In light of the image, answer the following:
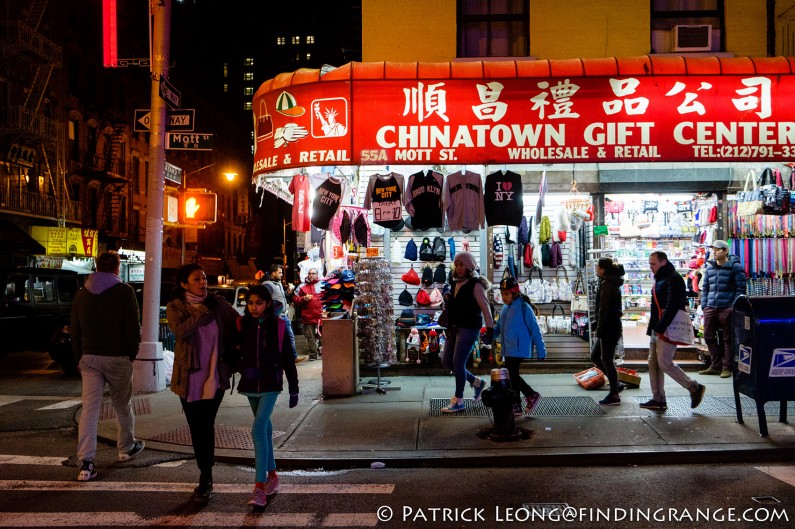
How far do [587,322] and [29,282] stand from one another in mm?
12013

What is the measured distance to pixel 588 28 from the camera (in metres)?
11.0

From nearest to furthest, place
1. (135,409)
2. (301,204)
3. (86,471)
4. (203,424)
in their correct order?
(203,424), (86,471), (135,409), (301,204)

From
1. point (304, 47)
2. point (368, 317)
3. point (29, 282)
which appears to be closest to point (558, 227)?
point (368, 317)

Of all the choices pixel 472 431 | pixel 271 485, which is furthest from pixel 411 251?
pixel 271 485

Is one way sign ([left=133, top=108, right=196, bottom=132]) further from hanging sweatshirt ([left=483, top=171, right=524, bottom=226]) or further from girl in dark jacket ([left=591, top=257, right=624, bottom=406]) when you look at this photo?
girl in dark jacket ([left=591, top=257, right=624, bottom=406])

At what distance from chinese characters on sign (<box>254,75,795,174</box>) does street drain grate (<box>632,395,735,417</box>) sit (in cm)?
355

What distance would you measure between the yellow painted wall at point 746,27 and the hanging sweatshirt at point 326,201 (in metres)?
7.41

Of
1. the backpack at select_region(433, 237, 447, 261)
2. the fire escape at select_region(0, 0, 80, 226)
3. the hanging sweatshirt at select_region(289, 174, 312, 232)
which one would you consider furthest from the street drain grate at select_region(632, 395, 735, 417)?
the fire escape at select_region(0, 0, 80, 226)

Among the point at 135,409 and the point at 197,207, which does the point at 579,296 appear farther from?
the point at 197,207

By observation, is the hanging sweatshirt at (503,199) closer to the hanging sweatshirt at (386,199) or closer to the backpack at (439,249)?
the hanging sweatshirt at (386,199)

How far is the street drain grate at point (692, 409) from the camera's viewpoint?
306 inches

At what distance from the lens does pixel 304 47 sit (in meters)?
110

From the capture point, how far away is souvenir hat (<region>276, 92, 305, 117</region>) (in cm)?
974

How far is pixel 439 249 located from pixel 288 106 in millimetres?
3672
